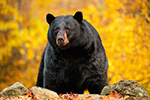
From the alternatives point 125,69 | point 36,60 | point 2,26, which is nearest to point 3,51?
point 2,26

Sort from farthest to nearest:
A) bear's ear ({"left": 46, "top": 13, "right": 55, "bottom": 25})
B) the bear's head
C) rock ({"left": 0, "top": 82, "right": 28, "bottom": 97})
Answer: bear's ear ({"left": 46, "top": 13, "right": 55, "bottom": 25}) < the bear's head < rock ({"left": 0, "top": 82, "right": 28, "bottom": 97})

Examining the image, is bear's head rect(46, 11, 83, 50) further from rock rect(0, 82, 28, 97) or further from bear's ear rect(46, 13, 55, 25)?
rock rect(0, 82, 28, 97)

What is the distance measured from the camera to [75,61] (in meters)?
4.65

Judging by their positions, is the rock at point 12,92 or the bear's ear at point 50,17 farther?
the bear's ear at point 50,17

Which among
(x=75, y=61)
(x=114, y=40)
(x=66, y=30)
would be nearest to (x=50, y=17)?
(x=66, y=30)

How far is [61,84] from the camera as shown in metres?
4.76

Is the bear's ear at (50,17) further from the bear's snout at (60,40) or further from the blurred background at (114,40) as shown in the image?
the blurred background at (114,40)

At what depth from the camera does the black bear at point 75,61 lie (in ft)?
14.9

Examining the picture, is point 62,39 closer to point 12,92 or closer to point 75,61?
point 75,61


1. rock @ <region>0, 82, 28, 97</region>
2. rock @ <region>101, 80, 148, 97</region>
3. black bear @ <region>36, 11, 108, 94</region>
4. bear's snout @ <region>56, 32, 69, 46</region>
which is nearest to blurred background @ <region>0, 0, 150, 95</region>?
black bear @ <region>36, 11, 108, 94</region>

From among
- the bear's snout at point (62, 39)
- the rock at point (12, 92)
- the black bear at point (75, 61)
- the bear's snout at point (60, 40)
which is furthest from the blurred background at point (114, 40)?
the rock at point (12, 92)

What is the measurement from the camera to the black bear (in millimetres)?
4531

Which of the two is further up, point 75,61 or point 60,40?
point 60,40

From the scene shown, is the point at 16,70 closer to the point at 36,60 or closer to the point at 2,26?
the point at 36,60
